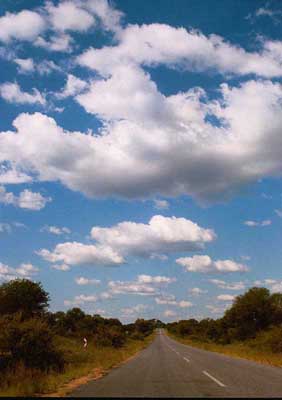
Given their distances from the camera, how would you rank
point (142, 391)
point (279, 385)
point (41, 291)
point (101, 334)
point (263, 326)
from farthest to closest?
point (263, 326), point (101, 334), point (41, 291), point (279, 385), point (142, 391)

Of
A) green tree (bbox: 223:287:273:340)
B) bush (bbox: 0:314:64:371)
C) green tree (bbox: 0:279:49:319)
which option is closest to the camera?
bush (bbox: 0:314:64:371)

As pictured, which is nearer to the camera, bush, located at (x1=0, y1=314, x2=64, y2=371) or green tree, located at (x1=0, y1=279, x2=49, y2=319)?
bush, located at (x1=0, y1=314, x2=64, y2=371)

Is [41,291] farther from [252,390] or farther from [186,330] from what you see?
[186,330]

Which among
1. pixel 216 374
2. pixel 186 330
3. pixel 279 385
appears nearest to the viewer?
pixel 279 385

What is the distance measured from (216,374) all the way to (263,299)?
58031 mm

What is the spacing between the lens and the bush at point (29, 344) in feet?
62.3

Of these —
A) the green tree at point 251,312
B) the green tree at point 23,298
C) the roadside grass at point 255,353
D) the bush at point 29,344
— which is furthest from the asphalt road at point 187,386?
the green tree at point 251,312

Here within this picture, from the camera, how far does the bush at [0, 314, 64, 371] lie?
1900cm

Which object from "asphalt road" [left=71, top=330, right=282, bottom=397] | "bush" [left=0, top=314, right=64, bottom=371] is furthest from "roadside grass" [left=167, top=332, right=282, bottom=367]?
"bush" [left=0, top=314, right=64, bottom=371]

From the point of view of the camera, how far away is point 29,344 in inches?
768

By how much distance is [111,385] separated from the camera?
1383 centimetres

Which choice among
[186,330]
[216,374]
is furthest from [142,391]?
[186,330]

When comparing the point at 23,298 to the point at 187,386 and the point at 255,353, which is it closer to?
the point at 255,353

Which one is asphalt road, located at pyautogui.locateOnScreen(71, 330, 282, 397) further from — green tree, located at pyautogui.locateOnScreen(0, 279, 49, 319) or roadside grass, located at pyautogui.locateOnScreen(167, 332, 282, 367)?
green tree, located at pyautogui.locateOnScreen(0, 279, 49, 319)
